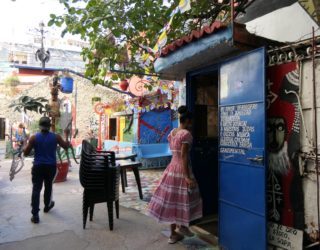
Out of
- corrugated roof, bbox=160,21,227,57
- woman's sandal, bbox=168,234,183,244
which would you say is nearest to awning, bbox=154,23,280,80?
corrugated roof, bbox=160,21,227,57

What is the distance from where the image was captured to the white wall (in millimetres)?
4078

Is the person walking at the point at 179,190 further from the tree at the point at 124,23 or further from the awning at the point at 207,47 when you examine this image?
the tree at the point at 124,23

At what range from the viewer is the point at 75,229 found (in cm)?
439

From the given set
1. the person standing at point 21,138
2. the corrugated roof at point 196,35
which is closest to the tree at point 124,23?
the corrugated roof at point 196,35

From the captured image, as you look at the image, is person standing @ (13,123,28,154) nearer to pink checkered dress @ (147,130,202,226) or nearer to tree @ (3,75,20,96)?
pink checkered dress @ (147,130,202,226)

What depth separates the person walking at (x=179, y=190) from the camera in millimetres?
3672

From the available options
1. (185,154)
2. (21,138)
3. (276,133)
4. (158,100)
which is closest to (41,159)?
(185,154)

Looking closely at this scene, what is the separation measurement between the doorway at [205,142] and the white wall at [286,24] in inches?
42.5

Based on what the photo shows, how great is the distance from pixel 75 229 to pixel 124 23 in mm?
3809

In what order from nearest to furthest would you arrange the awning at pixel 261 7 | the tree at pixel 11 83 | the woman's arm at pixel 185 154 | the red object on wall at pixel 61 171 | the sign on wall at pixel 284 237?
the sign on wall at pixel 284 237 < the woman's arm at pixel 185 154 < the awning at pixel 261 7 < the red object on wall at pixel 61 171 < the tree at pixel 11 83

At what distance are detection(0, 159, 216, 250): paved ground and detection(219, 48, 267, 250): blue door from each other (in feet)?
2.25

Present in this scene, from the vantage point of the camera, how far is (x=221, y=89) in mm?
3713

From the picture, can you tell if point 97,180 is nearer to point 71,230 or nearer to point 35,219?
point 71,230

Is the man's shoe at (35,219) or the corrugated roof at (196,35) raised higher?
the corrugated roof at (196,35)
